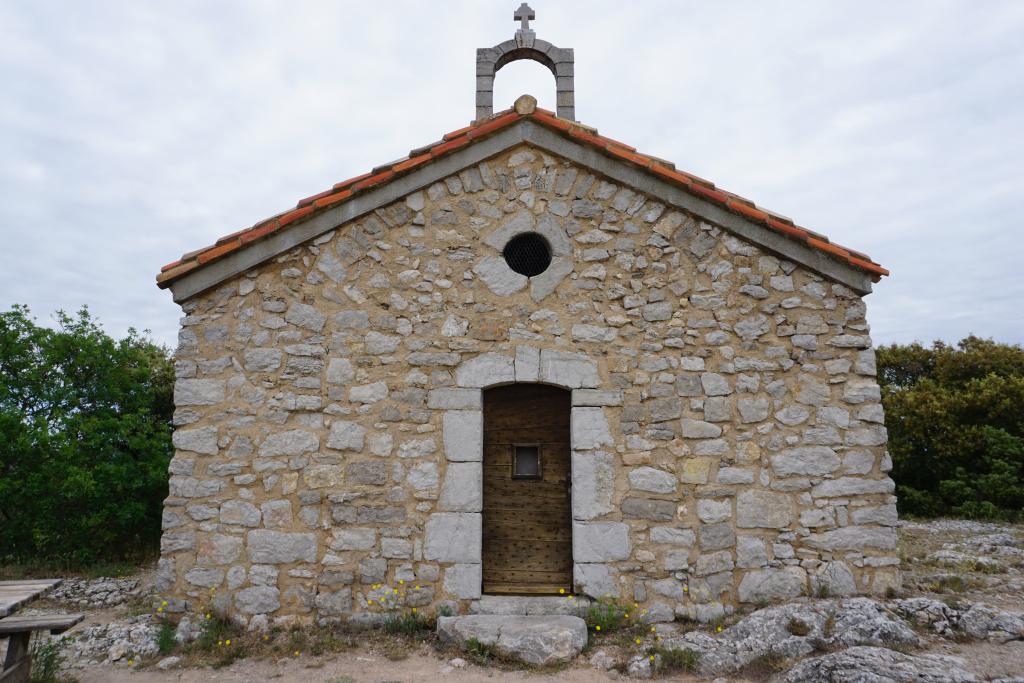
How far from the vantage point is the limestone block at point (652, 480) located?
5316 mm

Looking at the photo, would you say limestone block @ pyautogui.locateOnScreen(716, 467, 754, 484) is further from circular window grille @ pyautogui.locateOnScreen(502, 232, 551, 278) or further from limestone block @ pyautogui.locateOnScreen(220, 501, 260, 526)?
limestone block @ pyautogui.locateOnScreen(220, 501, 260, 526)

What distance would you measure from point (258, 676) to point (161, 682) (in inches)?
26.8

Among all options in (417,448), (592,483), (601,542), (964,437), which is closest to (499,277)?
(417,448)

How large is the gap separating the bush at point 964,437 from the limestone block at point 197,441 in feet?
37.1

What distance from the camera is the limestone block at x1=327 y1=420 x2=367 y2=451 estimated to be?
17.5 feet

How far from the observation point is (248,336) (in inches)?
216

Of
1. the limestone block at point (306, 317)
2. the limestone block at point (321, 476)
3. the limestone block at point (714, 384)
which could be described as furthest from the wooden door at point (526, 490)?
the limestone block at point (306, 317)

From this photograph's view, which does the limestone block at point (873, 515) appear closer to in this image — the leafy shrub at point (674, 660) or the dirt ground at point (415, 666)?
the dirt ground at point (415, 666)

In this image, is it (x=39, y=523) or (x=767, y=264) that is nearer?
(x=767, y=264)

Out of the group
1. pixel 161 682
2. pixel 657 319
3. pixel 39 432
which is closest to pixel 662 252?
pixel 657 319

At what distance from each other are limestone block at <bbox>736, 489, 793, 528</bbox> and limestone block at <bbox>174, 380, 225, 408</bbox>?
468 cm

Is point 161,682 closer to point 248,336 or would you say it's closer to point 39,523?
point 248,336

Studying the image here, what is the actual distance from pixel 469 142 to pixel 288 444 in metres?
3.20

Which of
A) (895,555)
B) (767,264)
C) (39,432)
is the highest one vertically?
(767,264)
